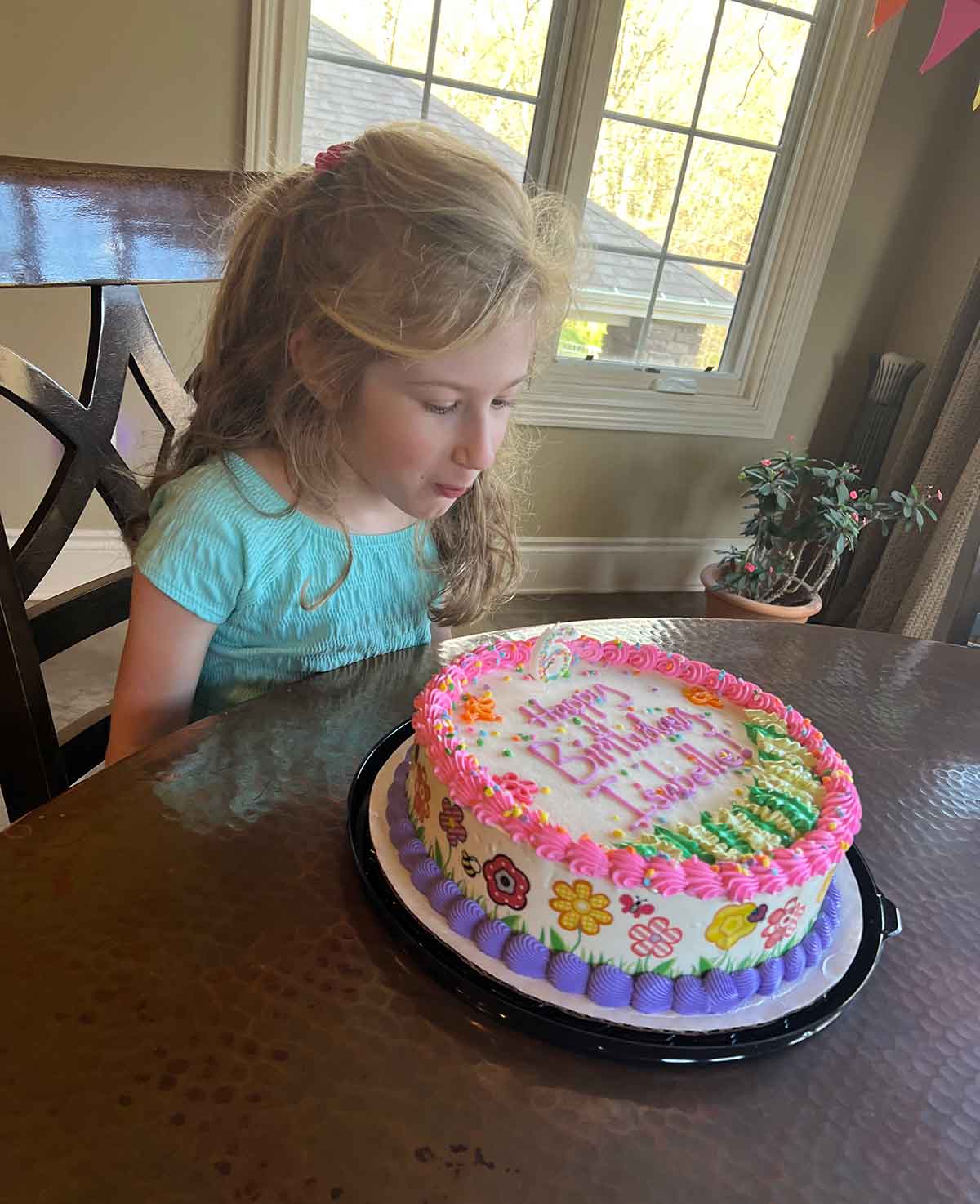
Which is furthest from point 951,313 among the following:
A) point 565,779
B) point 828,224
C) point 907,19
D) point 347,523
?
point 565,779

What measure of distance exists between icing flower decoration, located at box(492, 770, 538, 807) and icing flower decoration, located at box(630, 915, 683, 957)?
0.36 ft

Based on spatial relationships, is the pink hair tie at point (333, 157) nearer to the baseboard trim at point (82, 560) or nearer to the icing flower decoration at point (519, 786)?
the icing flower decoration at point (519, 786)

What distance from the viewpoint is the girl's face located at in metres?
0.83

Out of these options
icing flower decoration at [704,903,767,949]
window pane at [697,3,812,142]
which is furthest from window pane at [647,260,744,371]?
icing flower decoration at [704,903,767,949]

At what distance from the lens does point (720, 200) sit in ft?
9.16

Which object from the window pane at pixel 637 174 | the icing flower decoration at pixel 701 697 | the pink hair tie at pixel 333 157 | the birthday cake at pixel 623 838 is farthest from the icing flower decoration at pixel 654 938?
the window pane at pixel 637 174

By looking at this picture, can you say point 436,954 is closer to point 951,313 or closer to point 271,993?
point 271,993

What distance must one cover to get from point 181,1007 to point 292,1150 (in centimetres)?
11

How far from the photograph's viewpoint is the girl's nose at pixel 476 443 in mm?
849

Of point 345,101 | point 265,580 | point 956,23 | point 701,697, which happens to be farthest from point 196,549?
point 345,101

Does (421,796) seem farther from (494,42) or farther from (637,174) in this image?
(637,174)

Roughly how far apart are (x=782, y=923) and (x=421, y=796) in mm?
262

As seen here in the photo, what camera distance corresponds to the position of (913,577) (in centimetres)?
281

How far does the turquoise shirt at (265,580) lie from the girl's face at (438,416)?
0.12 m
